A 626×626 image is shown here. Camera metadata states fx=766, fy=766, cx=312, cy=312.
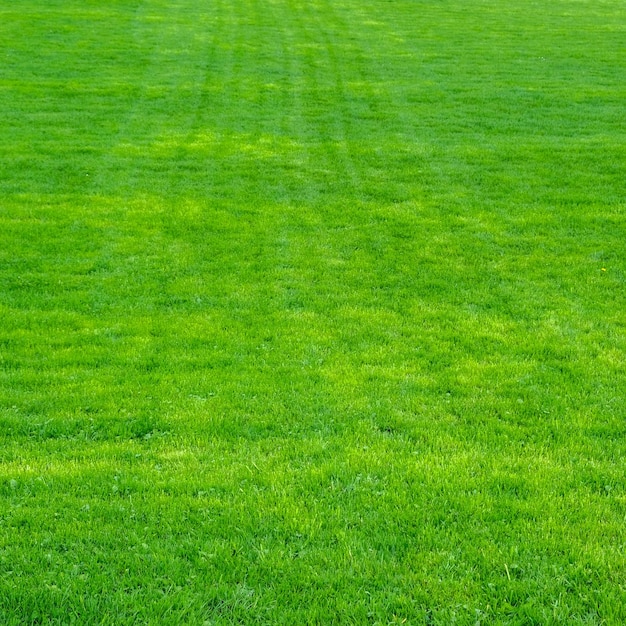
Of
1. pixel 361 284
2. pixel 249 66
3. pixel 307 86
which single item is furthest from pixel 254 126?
pixel 361 284

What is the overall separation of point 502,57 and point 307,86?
8393mm

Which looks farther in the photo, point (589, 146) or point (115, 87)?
point (115, 87)

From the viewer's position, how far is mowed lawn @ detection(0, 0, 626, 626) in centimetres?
526

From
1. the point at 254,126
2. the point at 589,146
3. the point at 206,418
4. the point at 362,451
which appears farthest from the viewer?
the point at 254,126

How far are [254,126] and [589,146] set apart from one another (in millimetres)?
8255

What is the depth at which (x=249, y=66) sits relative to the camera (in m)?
26.7

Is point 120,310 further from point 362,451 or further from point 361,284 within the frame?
point 362,451

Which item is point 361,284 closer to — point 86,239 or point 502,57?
point 86,239

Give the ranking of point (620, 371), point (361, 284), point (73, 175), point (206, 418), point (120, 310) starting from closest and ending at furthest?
point (206, 418) → point (620, 371) → point (120, 310) → point (361, 284) → point (73, 175)

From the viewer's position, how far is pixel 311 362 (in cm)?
850

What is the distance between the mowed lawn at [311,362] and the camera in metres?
5.26

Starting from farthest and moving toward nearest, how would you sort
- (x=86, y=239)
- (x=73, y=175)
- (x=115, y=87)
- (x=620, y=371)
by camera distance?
(x=115, y=87) < (x=73, y=175) < (x=86, y=239) < (x=620, y=371)

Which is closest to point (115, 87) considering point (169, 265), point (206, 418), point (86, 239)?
point (86, 239)

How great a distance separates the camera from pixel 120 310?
999cm
